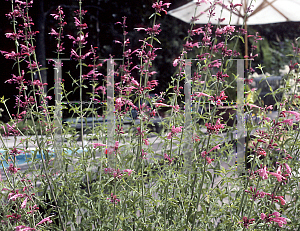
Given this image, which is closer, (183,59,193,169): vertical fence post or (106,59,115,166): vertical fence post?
(106,59,115,166): vertical fence post

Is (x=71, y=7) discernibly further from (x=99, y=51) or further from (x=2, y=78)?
(x=2, y=78)

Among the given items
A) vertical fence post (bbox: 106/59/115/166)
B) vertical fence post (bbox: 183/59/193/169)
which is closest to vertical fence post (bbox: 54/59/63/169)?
vertical fence post (bbox: 106/59/115/166)

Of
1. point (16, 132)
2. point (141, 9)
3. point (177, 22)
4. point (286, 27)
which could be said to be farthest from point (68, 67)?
point (286, 27)

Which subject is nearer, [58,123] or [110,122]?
[110,122]

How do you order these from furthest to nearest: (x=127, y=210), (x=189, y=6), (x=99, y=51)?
(x=99, y=51) < (x=189, y=6) < (x=127, y=210)

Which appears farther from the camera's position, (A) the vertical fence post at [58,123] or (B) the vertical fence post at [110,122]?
(A) the vertical fence post at [58,123]

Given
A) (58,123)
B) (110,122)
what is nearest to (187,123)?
(110,122)

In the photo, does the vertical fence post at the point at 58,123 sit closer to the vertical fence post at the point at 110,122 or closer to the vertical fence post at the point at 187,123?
the vertical fence post at the point at 110,122

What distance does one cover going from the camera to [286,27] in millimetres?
11250

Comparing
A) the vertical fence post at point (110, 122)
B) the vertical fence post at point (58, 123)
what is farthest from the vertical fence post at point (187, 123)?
the vertical fence post at point (58, 123)

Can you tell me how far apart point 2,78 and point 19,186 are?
26.5 feet

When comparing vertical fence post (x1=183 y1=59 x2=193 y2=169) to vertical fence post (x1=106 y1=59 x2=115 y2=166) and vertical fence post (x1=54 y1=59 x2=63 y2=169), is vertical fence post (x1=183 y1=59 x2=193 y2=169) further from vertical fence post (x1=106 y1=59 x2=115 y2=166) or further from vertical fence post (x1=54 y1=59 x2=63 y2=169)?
vertical fence post (x1=54 y1=59 x2=63 y2=169)

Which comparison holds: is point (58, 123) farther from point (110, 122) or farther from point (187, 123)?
point (187, 123)

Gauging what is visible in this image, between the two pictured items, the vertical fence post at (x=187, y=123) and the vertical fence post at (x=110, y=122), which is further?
the vertical fence post at (x=187, y=123)
